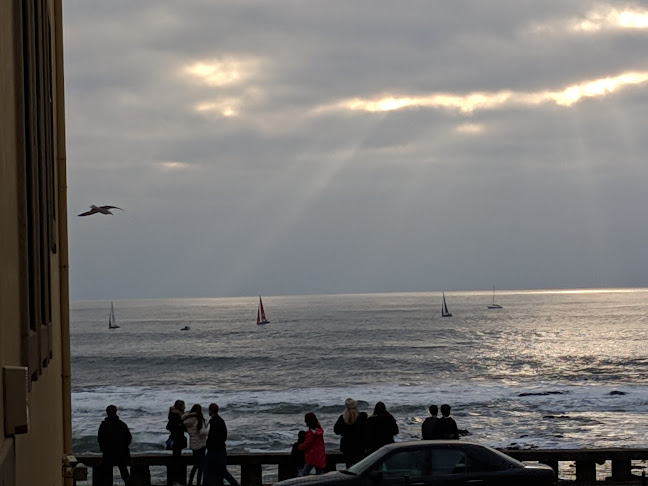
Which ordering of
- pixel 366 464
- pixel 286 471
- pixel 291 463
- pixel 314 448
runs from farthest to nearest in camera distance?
pixel 286 471
pixel 291 463
pixel 314 448
pixel 366 464

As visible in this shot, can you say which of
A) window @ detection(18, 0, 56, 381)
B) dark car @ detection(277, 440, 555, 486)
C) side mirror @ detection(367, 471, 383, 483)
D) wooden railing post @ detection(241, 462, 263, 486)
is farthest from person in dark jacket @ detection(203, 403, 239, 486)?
window @ detection(18, 0, 56, 381)

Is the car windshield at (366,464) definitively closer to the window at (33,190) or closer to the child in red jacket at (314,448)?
the child in red jacket at (314,448)

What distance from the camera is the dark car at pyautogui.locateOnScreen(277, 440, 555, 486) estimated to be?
13156mm

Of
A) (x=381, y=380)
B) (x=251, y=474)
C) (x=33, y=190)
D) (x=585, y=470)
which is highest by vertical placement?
(x=33, y=190)

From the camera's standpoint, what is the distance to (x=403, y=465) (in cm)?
1325

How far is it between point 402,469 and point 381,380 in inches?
2395

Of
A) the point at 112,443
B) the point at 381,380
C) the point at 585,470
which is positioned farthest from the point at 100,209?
the point at 381,380

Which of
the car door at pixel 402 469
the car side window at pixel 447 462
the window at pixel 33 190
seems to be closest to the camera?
the window at pixel 33 190

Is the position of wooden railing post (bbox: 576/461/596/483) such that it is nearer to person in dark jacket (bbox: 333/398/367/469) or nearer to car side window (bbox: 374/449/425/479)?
person in dark jacket (bbox: 333/398/367/469)

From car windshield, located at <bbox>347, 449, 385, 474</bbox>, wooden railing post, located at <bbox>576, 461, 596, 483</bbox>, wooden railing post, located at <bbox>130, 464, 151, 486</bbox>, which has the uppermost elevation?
car windshield, located at <bbox>347, 449, 385, 474</bbox>

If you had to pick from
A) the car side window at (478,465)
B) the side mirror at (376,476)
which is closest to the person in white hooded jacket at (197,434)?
the side mirror at (376,476)

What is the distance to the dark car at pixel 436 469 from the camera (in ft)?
43.2

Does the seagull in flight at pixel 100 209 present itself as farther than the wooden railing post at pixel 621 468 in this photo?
No

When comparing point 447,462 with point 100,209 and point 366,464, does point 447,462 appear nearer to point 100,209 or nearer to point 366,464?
point 366,464
